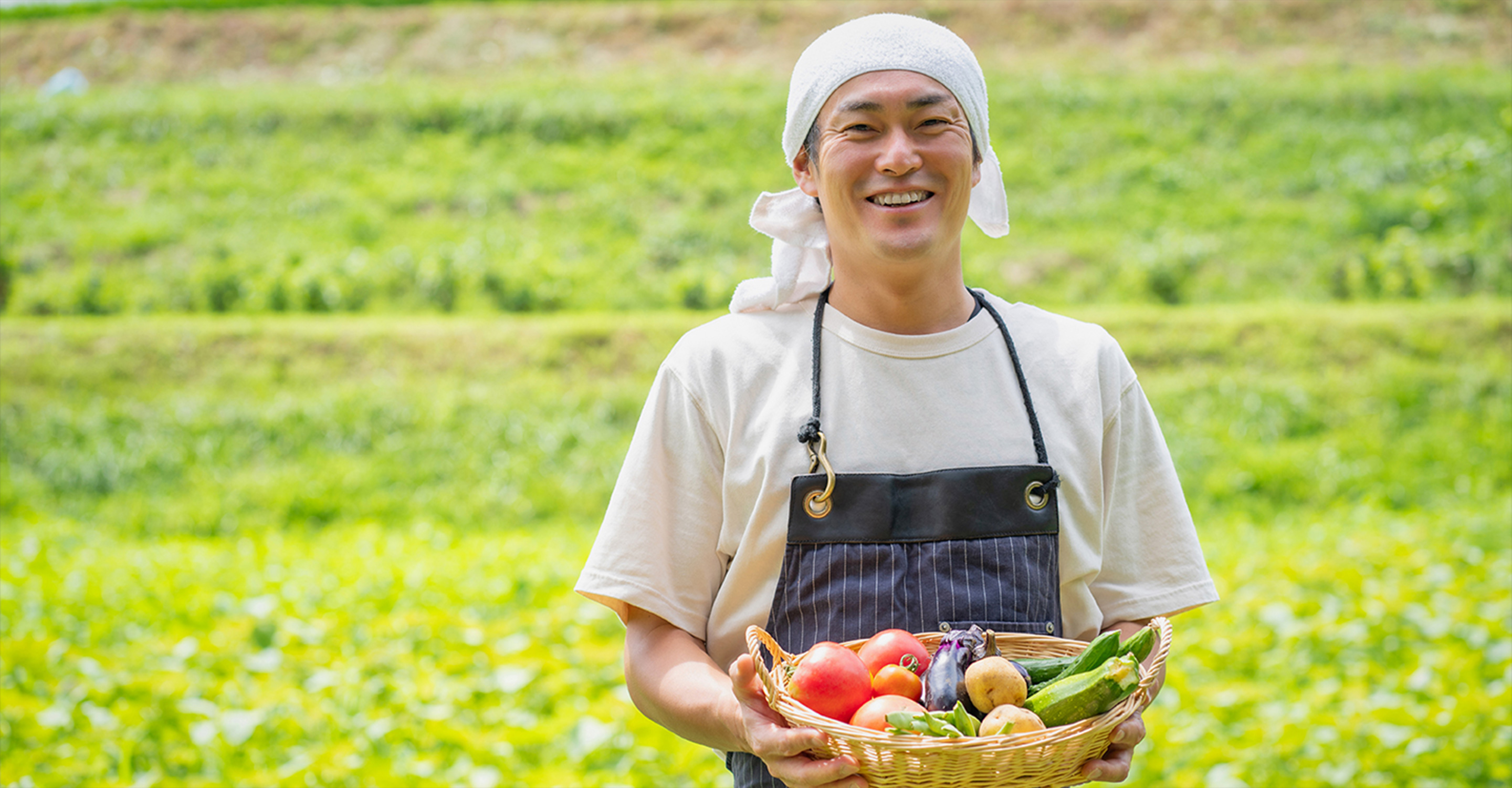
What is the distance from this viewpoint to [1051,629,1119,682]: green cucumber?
5.03 ft

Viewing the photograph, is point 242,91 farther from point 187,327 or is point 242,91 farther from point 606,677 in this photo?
point 606,677

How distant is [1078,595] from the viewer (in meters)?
1.84

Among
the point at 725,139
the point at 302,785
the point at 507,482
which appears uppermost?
the point at 725,139

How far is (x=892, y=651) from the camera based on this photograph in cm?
156

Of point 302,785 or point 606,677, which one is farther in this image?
point 606,677

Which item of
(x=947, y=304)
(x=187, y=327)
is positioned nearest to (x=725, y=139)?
(x=187, y=327)

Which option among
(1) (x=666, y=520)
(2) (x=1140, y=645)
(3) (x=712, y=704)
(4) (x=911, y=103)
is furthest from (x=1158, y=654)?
(4) (x=911, y=103)

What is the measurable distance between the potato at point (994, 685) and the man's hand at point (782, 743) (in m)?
0.18

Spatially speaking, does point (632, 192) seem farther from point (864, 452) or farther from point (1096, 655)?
point (1096, 655)

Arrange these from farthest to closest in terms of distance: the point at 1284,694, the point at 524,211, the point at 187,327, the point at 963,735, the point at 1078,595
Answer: the point at 524,211, the point at 187,327, the point at 1284,694, the point at 1078,595, the point at 963,735

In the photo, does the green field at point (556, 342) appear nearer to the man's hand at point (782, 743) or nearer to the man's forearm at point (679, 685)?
the man's forearm at point (679, 685)

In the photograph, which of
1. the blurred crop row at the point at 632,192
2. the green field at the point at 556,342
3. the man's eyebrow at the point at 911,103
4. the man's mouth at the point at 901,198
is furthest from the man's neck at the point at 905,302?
the blurred crop row at the point at 632,192

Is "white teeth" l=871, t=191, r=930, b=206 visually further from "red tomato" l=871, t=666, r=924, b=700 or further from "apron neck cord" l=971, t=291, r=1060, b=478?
"red tomato" l=871, t=666, r=924, b=700

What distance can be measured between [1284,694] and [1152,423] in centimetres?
327
